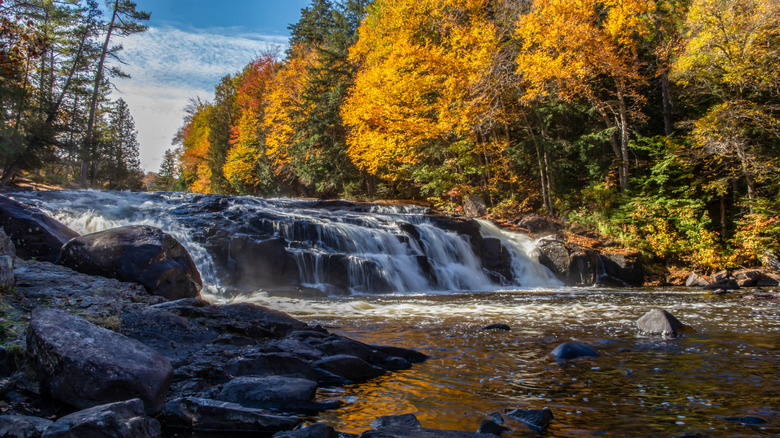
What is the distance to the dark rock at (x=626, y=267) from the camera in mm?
16266

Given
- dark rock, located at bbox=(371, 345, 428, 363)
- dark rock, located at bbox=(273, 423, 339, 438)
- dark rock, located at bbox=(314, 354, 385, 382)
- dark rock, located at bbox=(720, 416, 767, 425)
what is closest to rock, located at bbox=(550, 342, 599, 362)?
dark rock, located at bbox=(371, 345, 428, 363)

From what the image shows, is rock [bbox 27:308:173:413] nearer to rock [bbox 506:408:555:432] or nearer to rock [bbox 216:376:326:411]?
rock [bbox 216:376:326:411]

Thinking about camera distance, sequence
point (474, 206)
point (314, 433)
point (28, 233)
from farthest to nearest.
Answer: point (474, 206)
point (28, 233)
point (314, 433)

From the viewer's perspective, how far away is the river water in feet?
11.4

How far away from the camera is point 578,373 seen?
4762 millimetres

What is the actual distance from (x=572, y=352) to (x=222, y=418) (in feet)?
13.3

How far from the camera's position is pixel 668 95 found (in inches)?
739

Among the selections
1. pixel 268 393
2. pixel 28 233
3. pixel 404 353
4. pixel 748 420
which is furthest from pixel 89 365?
pixel 28 233

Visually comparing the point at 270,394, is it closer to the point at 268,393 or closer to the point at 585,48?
the point at 268,393

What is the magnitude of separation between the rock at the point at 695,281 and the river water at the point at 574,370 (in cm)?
477

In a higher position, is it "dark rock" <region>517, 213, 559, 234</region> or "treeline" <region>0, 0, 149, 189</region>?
"treeline" <region>0, 0, 149, 189</region>

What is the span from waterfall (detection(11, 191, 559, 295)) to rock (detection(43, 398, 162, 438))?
9221 millimetres

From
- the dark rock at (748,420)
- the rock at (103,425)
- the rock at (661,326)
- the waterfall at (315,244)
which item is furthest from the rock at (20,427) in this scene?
the waterfall at (315,244)

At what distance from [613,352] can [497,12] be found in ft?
74.1
